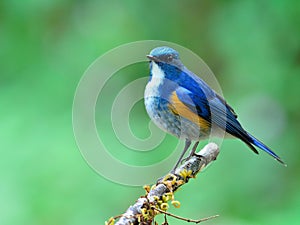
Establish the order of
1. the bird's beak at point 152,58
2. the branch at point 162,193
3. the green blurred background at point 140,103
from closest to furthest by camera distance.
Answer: the branch at point 162,193
the bird's beak at point 152,58
the green blurred background at point 140,103

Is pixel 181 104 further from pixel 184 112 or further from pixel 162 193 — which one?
pixel 162 193

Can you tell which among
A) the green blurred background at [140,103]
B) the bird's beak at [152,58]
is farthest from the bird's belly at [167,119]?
the green blurred background at [140,103]

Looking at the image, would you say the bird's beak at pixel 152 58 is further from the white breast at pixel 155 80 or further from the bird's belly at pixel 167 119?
the bird's belly at pixel 167 119

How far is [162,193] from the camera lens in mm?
2174

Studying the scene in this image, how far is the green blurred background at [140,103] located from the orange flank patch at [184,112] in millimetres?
795

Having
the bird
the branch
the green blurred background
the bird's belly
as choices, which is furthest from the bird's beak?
the green blurred background

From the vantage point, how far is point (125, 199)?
3398mm

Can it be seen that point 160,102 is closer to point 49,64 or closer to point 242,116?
point 242,116

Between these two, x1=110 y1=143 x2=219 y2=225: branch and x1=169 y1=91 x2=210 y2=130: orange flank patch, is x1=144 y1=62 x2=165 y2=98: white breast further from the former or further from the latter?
x1=110 y1=143 x2=219 y2=225: branch

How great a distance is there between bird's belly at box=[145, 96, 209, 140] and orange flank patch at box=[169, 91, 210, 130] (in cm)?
1

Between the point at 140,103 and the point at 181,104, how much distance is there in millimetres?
1551

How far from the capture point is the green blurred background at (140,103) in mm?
3279

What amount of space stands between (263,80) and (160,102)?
6.37 ft

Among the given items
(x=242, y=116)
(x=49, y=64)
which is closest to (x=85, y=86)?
(x=49, y=64)
